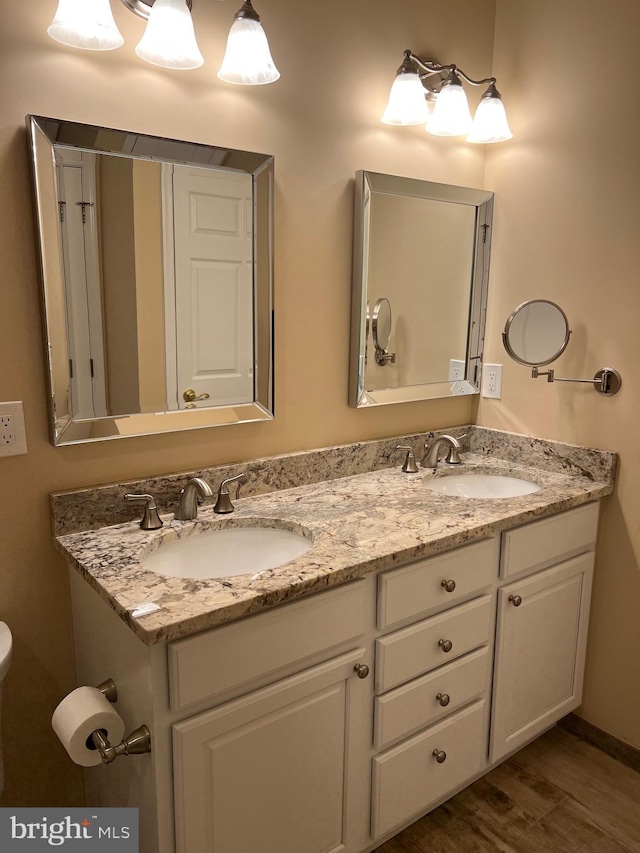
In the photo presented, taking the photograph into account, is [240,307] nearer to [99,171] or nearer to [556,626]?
[99,171]

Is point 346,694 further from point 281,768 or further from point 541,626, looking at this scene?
point 541,626

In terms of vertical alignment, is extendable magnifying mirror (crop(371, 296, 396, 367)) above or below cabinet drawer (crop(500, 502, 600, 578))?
above

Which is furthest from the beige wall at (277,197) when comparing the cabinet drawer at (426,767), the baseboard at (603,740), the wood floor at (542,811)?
the baseboard at (603,740)

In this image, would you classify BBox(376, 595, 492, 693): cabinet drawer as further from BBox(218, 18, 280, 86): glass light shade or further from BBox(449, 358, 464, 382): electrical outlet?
BBox(218, 18, 280, 86): glass light shade

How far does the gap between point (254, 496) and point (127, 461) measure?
366 mm

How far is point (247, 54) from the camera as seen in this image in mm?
1474

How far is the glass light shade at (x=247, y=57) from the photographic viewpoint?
57.4 inches

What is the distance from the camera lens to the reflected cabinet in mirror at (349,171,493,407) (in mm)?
1914

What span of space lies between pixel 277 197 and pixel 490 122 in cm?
77

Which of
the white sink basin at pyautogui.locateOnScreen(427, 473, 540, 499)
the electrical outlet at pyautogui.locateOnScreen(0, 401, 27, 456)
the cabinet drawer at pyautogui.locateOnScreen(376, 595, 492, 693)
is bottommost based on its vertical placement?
the cabinet drawer at pyautogui.locateOnScreen(376, 595, 492, 693)

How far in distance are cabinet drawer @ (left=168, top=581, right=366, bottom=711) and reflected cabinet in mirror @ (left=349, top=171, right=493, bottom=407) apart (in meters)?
0.77

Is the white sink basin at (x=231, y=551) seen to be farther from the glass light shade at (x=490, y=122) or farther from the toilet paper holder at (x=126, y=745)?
the glass light shade at (x=490, y=122)

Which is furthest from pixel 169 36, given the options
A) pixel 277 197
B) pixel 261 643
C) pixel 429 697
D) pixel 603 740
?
pixel 603 740
